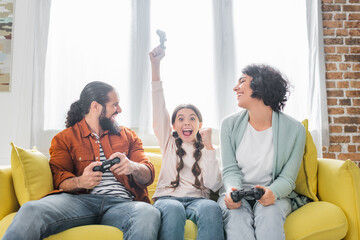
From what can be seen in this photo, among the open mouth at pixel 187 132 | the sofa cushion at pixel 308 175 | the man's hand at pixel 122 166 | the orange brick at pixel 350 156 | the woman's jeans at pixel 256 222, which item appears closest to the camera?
→ the woman's jeans at pixel 256 222

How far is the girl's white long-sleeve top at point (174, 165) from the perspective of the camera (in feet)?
5.54

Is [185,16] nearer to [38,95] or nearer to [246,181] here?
[38,95]

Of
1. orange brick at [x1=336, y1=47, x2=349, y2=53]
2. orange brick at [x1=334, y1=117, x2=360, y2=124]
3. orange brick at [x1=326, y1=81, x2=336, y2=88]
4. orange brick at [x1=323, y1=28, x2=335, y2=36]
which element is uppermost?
orange brick at [x1=323, y1=28, x2=335, y2=36]

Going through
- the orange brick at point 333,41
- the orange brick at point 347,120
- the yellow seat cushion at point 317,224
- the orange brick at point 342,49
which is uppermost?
the orange brick at point 333,41

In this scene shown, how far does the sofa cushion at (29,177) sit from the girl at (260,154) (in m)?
0.84

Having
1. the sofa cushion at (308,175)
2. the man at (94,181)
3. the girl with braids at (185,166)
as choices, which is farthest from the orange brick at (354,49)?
the man at (94,181)

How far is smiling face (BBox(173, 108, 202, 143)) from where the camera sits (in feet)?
5.88

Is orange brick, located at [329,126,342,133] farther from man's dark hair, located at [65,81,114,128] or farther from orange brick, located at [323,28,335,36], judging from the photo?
man's dark hair, located at [65,81,114,128]

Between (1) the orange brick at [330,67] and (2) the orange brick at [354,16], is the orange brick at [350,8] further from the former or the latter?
(1) the orange brick at [330,67]

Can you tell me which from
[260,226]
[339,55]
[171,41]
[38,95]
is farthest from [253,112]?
[38,95]

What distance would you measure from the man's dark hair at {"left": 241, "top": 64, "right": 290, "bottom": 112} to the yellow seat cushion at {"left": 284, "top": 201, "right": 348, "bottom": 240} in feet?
1.82

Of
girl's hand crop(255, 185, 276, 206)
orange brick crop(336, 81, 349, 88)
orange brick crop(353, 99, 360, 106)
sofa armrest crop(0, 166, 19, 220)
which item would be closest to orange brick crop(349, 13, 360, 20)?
orange brick crop(336, 81, 349, 88)

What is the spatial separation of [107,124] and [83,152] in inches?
7.8

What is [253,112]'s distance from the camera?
1.75 meters
